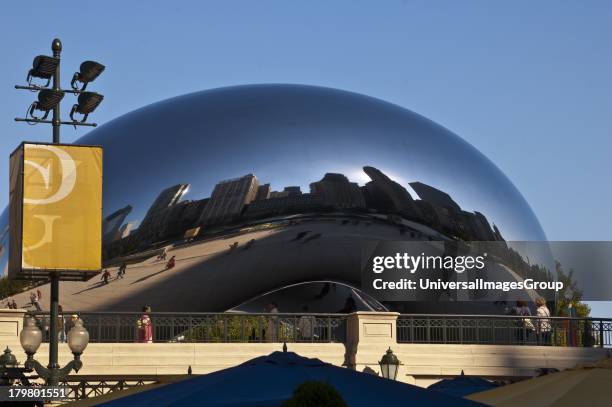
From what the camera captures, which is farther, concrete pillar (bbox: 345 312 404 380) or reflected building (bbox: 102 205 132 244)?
reflected building (bbox: 102 205 132 244)

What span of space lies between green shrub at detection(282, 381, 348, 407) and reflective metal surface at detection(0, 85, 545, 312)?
2283 centimetres

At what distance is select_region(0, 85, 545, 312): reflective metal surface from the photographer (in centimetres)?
3297

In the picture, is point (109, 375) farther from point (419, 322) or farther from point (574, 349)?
point (574, 349)

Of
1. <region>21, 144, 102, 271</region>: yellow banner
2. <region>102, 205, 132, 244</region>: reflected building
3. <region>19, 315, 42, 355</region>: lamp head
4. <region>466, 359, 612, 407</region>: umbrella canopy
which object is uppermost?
<region>102, 205, 132, 244</region>: reflected building

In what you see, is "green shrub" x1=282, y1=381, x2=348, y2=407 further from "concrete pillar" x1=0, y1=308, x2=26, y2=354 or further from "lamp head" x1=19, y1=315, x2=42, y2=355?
"concrete pillar" x1=0, y1=308, x2=26, y2=354

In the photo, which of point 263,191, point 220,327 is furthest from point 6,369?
point 263,191

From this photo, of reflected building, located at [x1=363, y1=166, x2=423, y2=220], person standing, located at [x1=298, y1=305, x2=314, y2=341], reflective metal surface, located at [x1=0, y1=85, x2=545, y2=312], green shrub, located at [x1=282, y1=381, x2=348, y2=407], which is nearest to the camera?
green shrub, located at [x1=282, y1=381, x2=348, y2=407]

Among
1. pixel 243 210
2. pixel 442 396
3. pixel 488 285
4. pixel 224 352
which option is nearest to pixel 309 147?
pixel 243 210

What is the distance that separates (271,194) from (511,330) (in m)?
7.39

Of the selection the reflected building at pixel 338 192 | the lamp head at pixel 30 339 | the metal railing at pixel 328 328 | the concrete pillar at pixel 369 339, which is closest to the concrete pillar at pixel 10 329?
the metal railing at pixel 328 328

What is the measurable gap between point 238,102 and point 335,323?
9.03 metres

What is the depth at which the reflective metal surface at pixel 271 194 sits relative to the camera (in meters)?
33.0

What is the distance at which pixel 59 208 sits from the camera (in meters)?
17.4

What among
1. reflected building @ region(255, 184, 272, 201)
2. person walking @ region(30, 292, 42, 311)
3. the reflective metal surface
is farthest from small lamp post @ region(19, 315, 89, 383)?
reflected building @ region(255, 184, 272, 201)
